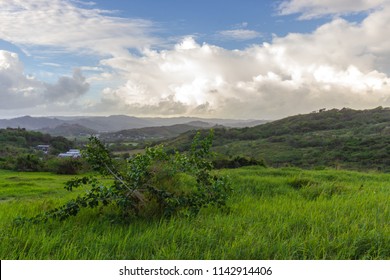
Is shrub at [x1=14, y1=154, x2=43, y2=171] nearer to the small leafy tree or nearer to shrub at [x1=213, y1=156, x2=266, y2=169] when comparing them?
shrub at [x1=213, y1=156, x2=266, y2=169]

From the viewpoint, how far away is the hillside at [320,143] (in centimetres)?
6969

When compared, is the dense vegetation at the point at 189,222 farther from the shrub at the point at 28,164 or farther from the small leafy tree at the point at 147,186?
the shrub at the point at 28,164

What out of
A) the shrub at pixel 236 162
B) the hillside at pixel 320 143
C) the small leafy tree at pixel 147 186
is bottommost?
the hillside at pixel 320 143

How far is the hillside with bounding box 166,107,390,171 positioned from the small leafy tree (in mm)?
9920

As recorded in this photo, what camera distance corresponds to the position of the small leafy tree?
6.78 m

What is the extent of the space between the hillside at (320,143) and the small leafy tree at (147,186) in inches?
391

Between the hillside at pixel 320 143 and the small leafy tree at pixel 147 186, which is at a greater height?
the small leafy tree at pixel 147 186

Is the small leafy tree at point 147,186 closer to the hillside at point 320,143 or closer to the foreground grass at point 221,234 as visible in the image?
the foreground grass at point 221,234

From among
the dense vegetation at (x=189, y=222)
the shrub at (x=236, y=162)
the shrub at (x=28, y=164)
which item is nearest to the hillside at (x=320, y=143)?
the shrub at (x=236, y=162)

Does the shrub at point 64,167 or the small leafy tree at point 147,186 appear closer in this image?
the small leafy tree at point 147,186

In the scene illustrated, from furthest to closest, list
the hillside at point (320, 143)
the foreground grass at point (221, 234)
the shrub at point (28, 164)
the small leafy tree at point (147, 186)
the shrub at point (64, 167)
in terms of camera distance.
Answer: the hillside at point (320, 143)
the shrub at point (28, 164)
the shrub at point (64, 167)
the small leafy tree at point (147, 186)
the foreground grass at point (221, 234)

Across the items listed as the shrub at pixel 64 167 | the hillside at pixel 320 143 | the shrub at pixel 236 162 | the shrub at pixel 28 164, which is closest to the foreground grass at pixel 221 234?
the hillside at pixel 320 143

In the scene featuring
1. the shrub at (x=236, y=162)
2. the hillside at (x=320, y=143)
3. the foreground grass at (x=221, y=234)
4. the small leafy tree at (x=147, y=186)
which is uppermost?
the small leafy tree at (x=147, y=186)

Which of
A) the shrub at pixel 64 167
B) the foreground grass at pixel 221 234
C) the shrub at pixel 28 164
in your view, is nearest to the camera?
the foreground grass at pixel 221 234
